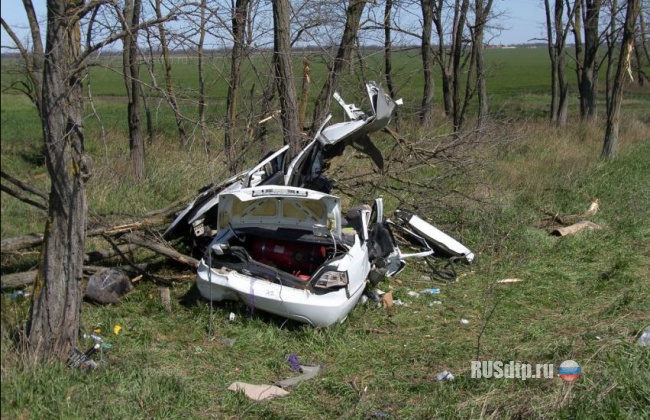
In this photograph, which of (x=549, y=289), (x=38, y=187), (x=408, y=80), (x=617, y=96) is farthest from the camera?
(x=617, y=96)

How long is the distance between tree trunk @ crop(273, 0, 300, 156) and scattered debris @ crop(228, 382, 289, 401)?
15.7 ft

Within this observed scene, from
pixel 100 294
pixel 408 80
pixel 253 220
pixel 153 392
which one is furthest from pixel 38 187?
pixel 408 80

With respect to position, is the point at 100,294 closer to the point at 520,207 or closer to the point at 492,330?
the point at 492,330

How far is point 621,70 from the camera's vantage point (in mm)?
15625

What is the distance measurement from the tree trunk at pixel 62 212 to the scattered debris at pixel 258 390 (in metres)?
1.30

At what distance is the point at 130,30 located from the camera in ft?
15.6

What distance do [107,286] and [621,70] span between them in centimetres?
1319

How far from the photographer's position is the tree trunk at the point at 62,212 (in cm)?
476

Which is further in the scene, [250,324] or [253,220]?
[253,220]

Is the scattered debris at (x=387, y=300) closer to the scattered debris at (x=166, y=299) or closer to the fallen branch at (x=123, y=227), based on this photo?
the scattered debris at (x=166, y=299)

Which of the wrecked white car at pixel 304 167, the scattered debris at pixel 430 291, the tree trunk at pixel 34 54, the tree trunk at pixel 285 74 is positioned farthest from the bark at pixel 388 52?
the tree trunk at pixel 34 54

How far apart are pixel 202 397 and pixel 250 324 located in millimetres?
1678

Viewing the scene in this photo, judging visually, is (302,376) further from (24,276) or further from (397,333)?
(24,276)

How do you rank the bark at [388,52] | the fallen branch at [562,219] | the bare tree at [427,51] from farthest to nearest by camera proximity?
1. the bare tree at [427,51]
2. the bark at [388,52]
3. the fallen branch at [562,219]
